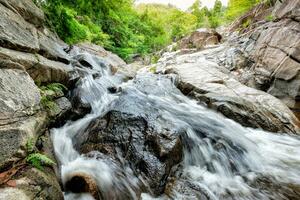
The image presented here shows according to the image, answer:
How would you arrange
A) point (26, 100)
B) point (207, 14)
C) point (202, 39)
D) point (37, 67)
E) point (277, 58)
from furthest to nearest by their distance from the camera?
point (207, 14)
point (202, 39)
point (277, 58)
point (37, 67)
point (26, 100)

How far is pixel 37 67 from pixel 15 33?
0.85 m

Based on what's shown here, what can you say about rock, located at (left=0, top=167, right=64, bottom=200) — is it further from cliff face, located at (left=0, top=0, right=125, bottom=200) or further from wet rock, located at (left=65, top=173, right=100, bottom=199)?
wet rock, located at (left=65, top=173, right=100, bottom=199)

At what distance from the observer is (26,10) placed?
6562 mm

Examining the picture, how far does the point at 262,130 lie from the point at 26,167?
5.63 meters

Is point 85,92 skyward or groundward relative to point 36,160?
skyward

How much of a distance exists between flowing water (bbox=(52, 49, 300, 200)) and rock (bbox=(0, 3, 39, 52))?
1681mm

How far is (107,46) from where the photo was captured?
1777 cm

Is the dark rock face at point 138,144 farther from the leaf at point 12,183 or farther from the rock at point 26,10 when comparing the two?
the rock at point 26,10

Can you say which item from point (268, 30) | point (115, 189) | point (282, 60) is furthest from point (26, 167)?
point (268, 30)

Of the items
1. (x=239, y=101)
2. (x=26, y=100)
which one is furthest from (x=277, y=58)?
(x=26, y=100)

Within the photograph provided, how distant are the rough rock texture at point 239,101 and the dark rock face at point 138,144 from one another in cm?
280

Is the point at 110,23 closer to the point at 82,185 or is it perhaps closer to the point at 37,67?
the point at 37,67

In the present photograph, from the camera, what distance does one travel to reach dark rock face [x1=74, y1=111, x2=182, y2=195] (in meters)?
4.11

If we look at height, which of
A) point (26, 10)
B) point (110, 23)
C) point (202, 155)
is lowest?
point (202, 155)
